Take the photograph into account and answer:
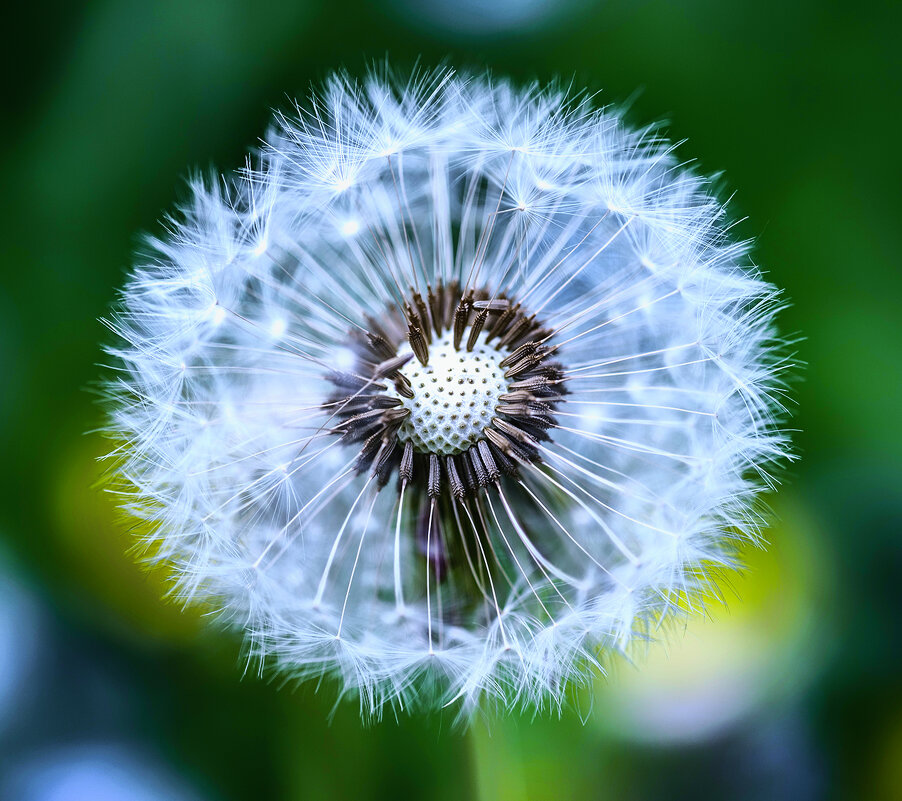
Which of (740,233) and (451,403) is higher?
(740,233)

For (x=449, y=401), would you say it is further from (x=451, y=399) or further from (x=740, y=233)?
(x=740, y=233)

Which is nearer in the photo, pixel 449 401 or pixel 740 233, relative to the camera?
pixel 449 401

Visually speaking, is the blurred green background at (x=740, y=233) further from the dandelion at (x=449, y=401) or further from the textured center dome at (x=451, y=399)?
the textured center dome at (x=451, y=399)

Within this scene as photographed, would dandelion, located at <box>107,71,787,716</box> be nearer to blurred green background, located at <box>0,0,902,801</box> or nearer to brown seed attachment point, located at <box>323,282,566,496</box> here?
brown seed attachment point, located at <box>323,282,566,496</box>

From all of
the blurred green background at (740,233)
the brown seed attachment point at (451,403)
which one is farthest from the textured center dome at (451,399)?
the blurred green background at (740,233)

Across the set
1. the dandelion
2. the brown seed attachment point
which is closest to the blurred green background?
the dandelion

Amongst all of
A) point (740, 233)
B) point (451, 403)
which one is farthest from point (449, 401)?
point (740, 233)

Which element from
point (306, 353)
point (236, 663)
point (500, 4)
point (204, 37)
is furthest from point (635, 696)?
point (204, 37)
